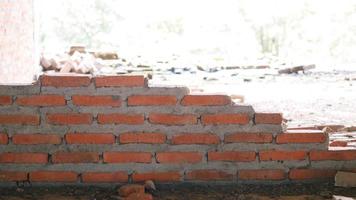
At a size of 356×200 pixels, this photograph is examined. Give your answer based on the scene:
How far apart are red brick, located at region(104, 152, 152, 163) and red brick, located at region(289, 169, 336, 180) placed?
0.98 m

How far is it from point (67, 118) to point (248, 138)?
1.20 m

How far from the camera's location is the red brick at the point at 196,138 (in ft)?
10.2

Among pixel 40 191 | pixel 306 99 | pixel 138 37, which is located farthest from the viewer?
pixel 138 37

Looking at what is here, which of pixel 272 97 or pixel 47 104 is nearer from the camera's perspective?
pixel 47 104

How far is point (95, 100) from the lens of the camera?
120 inches

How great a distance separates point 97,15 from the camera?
22.0m

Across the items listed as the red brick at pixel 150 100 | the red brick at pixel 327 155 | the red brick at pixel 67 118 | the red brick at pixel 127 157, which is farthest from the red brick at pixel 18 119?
the red brick at pixel 327 155

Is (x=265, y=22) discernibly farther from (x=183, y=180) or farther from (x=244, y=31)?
(x=183, y=180)

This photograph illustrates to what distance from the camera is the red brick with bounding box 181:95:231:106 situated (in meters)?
3.08

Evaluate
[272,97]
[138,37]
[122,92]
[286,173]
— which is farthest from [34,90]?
[138,37]

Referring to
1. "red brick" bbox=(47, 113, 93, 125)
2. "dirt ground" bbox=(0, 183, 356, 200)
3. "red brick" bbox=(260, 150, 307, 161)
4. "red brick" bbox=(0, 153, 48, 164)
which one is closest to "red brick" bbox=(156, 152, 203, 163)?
"dirt ground" bbox=(0, 183, 356, 200)

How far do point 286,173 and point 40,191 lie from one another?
5.32 ft

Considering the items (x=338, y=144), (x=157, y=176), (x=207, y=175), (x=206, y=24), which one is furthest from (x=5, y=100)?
(x=206, y=24)

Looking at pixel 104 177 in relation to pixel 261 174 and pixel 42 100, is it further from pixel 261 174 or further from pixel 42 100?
pixel 261 174
